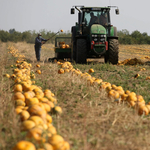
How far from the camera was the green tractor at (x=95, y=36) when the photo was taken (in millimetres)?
9586

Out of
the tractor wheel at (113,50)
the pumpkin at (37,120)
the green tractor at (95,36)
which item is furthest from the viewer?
the tractor wheel at (113,50)

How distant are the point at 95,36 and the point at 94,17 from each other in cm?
142

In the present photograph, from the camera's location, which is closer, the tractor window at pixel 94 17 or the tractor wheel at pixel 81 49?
the tractor wheel at pixel 81 49

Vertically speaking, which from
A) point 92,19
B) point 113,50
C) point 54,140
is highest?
point 92,19

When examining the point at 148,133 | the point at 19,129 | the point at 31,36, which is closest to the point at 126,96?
the point at 148,133

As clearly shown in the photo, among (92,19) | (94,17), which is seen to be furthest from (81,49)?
(94,17)

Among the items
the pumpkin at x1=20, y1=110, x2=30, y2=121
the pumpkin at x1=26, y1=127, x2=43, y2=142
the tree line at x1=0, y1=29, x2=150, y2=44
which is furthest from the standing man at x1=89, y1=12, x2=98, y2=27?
the tree line at x1=0, y1=29, x2=150, y2=44

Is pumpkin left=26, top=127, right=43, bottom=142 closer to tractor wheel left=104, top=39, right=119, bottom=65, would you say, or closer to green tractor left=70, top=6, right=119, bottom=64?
green tractor left=70, top=6, right=119, bottom=64

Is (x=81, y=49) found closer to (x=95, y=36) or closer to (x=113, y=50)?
(x=95, y=36)

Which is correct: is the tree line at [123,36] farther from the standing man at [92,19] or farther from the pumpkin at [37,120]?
the pumpkin at [37,120]

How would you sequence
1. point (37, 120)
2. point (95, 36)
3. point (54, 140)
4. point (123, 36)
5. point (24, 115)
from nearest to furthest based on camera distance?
point (54, 140)
point (37, 120)
point (24, 115)
point (95, 36)
point (123, 36)

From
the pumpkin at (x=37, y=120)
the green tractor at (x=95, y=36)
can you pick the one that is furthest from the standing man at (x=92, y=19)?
the pumpkin at (x=37, y=120)

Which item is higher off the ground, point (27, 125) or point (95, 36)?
point (95, 36)

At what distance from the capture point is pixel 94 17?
10477 mm
